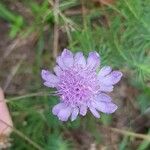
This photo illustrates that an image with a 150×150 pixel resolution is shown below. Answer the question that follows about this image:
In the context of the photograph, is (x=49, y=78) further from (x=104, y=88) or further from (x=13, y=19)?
(x=13, y=19)

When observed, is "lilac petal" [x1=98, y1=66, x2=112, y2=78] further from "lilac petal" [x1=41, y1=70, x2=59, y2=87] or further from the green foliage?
the green foliage

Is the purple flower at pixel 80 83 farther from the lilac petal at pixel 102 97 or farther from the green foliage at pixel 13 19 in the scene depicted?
the green foliage at pixel 13 19

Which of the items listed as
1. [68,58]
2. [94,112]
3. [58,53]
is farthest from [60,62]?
[58,53]

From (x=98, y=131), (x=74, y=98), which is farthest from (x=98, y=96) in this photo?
(x=98, y=131)

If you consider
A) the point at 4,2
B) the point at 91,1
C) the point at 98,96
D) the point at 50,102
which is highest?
the point at 4,2

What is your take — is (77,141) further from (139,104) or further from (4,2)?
(4,2)
